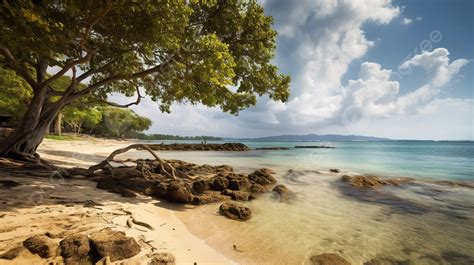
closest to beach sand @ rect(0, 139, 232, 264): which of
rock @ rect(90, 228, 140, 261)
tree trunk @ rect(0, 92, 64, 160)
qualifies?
rock @ rect(90, 228, 140, 261)

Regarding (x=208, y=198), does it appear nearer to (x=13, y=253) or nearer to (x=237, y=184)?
(x=237, y=184)

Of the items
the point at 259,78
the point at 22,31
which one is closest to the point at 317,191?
the point at 259,78

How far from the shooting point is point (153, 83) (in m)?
12.5

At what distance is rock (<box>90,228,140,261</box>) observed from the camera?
11.7ft

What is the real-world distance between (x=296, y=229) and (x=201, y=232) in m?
2.42

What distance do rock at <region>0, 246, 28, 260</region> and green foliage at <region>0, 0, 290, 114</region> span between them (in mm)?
4379

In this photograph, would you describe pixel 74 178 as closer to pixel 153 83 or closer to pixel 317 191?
pixel 153 83

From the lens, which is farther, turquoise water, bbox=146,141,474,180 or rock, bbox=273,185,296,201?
turquoise water, bbox=146,141,474,180

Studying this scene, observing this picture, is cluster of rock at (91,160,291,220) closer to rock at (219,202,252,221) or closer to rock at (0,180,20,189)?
rock at (219,202,252,221)

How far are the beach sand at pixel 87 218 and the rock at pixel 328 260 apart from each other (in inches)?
64.9

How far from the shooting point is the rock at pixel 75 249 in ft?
11.1

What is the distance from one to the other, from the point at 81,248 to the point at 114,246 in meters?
0.45

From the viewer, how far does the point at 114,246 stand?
12.1ft

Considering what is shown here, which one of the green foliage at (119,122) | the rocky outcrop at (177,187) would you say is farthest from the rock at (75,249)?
the green foliage at (119,122)
